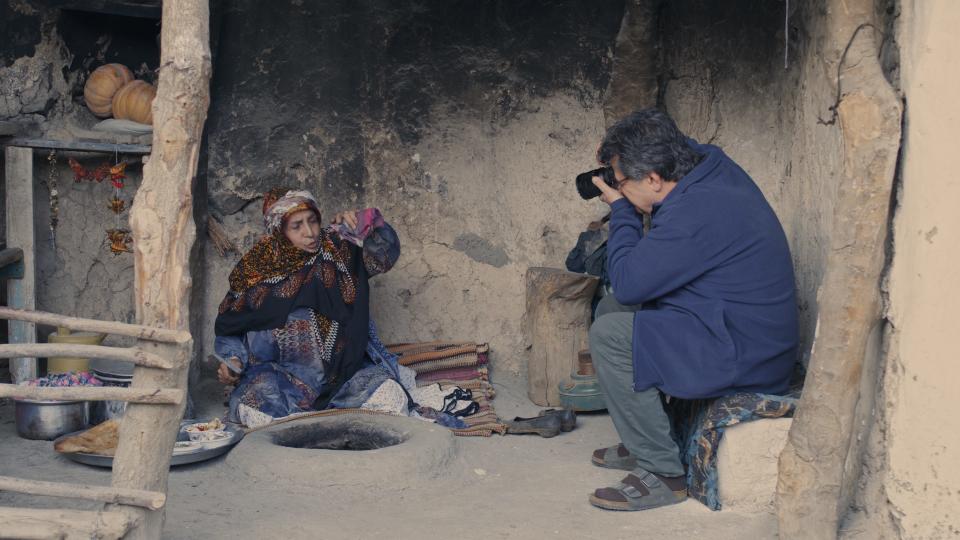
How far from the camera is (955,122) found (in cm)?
296

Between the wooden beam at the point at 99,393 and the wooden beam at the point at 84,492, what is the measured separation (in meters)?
0.15

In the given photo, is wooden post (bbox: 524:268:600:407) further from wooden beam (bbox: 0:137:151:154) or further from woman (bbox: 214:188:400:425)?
wooden beam (bbox: 0:137:151:154)

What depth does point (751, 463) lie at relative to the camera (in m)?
3.66

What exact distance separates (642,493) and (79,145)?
3.06m

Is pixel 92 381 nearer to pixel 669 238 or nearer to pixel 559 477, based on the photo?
pixel 559 477

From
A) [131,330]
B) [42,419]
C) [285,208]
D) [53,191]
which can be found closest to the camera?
[131,330]

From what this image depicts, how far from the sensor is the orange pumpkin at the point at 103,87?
5.27 metres

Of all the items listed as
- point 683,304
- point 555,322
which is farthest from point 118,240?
point 683,304

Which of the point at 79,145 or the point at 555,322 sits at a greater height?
the point at 79,145

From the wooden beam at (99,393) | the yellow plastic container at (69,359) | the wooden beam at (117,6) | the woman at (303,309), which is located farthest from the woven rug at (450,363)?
the wooden beam at (99,393)

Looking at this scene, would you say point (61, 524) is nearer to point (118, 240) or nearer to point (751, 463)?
point (751, 463)

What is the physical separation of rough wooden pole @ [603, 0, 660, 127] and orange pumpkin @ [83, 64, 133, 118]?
2.43 metres

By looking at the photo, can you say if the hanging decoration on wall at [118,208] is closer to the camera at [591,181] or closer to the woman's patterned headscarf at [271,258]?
the woman's patterned headscarf at [271,258]

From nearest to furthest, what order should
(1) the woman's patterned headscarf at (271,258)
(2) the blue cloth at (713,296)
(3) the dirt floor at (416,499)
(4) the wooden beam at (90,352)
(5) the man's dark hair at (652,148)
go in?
1. (4) the wooden beam at (90,352)
2. (3) the dirt floor at (416,499)
3. (2) the blue cloth at (713,296)
4. (5) the man's dark hair at (652,148)
5. (1) the woman's patterned headscarf at (271,258)
